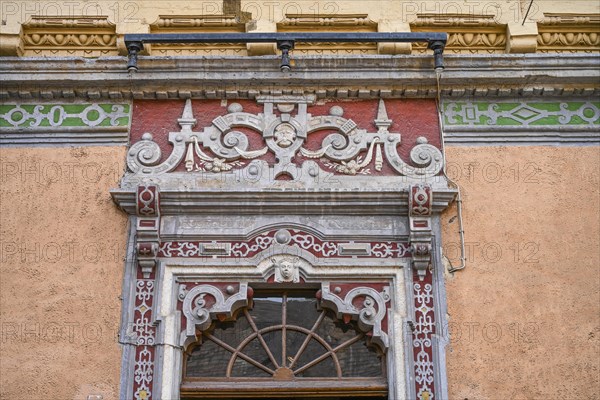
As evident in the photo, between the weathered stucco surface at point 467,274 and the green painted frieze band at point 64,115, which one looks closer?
the weathered stucco surface at point 467,274

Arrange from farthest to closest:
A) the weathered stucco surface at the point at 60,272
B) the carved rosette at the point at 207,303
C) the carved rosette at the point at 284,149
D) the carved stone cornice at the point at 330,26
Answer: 1. the carved stone cornice at the point at 330,26
2. the carved rosette at the point at 284,149
3. the carved rosette at the point at 207,303
4. the weathered stucco surface at the point at 60,272

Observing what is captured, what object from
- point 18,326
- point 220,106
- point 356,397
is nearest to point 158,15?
point 220,106

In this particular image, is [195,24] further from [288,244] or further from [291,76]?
[288,244]

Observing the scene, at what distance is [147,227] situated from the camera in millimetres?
7883

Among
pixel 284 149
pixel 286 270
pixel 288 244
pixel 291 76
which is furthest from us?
pixel 291 76

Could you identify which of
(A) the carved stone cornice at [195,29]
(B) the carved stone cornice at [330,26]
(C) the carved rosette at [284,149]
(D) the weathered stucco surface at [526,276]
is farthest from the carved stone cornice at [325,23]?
(D) the weathered stucco surface at [526,276]

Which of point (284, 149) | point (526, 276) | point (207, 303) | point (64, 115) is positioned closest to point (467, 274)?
point (526, 276)

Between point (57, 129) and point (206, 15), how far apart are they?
152 centimetres

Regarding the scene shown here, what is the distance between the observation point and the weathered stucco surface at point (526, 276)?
7492 millimetres

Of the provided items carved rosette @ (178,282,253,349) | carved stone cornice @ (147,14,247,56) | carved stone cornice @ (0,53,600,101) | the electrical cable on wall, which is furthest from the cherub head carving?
carved stone cornice @ (147,14,247,56)

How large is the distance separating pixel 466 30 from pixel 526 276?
7.06 ft

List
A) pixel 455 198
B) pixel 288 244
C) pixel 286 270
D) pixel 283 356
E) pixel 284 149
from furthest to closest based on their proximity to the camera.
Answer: pixel 284 149, pixel 455 198, pixel 288 244, pixel 286 270, pixel 283 356

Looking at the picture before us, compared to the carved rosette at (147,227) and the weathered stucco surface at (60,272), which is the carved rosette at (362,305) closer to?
the carved rosette at (147,227)

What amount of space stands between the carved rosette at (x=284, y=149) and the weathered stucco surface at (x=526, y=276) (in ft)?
1.47
